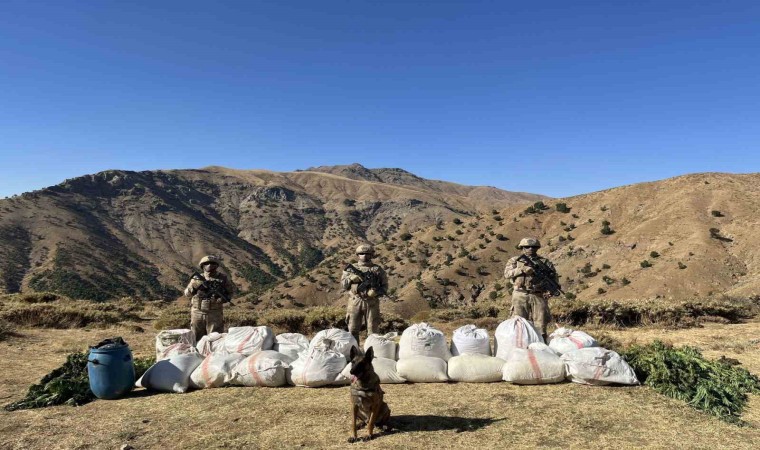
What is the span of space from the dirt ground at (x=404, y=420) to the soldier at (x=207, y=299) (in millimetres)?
2126

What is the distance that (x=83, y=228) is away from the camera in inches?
3698

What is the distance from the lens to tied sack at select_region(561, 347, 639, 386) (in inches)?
262

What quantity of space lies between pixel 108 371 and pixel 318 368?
3.13 m

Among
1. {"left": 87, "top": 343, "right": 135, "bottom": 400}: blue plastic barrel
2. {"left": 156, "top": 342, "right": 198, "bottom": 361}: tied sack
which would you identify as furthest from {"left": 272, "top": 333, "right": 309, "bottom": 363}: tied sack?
{"left": 87, "top": 343, "right": 135, "bottom": 400}: blue plastic barrel

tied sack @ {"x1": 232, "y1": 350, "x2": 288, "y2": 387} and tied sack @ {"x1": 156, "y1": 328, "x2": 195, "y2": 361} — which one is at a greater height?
tied sack @ {"x1": 156, "y1": 328, "x2": 195, "y2": 361}

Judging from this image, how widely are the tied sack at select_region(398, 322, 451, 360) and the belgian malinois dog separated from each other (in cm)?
245

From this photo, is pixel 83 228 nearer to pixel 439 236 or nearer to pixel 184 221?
pixel 184 221

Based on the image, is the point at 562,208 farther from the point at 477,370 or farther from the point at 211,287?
the point at 211,287

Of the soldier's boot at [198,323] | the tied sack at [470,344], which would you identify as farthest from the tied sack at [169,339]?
the tied sack at [470,344]

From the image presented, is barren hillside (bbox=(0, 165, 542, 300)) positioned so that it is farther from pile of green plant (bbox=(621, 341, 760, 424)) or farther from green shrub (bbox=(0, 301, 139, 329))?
pile of green plant (bbox=(621, 341, 760, 424))

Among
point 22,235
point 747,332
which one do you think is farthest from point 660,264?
point 22,235

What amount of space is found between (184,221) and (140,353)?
115 metres

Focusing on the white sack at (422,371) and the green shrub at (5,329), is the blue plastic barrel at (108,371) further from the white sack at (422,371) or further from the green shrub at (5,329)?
the green shrub at (5,329)

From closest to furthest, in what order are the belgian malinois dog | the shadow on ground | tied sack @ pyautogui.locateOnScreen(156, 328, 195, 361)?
the belgian malinois dog
the shadow on ground
tied sack @ pyautogui.locateOnScreen(156, 328, 195, 361)
